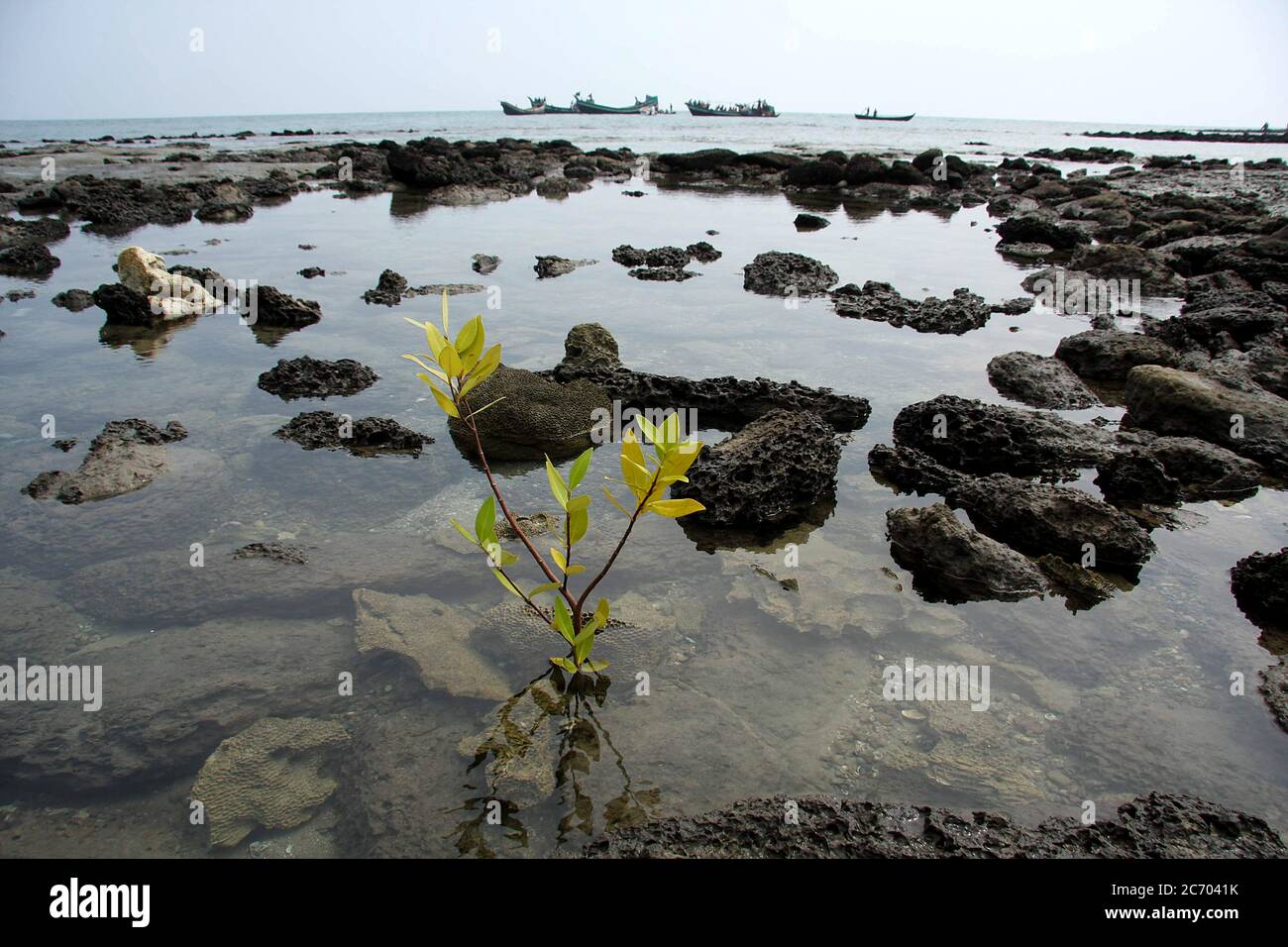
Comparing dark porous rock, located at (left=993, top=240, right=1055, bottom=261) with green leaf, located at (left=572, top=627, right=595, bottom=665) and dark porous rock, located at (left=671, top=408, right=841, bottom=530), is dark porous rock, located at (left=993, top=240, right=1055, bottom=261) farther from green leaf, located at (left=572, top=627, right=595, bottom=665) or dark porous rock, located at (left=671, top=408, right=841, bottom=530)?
green leaf, located at (left=572, top=627, right=595, bottom=665)

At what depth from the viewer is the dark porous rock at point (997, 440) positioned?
5.44m

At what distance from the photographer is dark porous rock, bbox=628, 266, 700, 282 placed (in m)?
11.5

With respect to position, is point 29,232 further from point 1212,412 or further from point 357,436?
point 1212,412

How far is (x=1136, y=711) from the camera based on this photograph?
3.15 m

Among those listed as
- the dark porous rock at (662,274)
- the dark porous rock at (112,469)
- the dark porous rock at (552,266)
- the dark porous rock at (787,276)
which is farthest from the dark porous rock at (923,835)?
the dark porous rock at (552,266)

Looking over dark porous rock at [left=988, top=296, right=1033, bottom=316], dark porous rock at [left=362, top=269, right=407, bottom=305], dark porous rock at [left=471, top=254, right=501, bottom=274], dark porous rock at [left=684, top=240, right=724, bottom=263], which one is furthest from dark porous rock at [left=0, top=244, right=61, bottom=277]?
dark porous rock at [left=988, top=296, right=1033, bottom=316]

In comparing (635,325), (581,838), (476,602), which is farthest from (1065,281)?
(581,838)

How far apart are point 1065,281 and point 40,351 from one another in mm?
13314

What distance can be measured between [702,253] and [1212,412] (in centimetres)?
874

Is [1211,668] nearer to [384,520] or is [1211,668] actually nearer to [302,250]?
[384,520]

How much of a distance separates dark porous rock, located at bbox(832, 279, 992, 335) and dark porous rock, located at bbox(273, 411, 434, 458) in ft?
20.8

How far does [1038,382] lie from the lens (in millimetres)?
6922

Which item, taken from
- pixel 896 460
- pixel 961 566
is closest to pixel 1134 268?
pixel 896 460

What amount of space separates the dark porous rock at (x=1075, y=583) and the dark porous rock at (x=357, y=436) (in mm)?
4266
